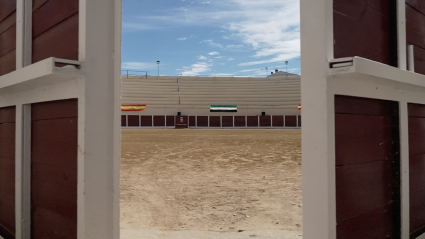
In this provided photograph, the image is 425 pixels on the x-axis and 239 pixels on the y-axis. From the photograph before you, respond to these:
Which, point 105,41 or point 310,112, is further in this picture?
point 105,41

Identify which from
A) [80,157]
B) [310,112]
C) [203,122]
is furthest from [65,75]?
[203,122]

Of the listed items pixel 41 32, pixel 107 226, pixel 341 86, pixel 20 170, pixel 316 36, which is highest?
pixel 41 32

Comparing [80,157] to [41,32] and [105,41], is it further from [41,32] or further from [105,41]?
[41,32]

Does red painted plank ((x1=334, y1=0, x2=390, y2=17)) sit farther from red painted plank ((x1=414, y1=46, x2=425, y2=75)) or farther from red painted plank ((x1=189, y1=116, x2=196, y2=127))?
red painted plank ((x1=189, y1=116, x2=196, y2=127))

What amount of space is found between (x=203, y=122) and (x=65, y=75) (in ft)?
75.2

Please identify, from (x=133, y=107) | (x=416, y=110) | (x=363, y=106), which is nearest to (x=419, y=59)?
(x=416, y=110)

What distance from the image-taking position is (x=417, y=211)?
71.1 inches

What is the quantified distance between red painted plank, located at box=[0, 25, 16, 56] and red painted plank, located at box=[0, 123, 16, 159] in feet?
1.60

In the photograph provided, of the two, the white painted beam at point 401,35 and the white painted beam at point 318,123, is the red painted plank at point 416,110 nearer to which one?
the white painted beam at point 401,35

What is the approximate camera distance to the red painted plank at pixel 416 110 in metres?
1.77

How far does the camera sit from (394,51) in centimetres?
163

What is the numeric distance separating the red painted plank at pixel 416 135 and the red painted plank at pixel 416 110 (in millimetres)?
24

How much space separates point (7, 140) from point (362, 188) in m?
2.10

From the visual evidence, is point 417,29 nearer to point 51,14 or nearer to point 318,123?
point 318,123
